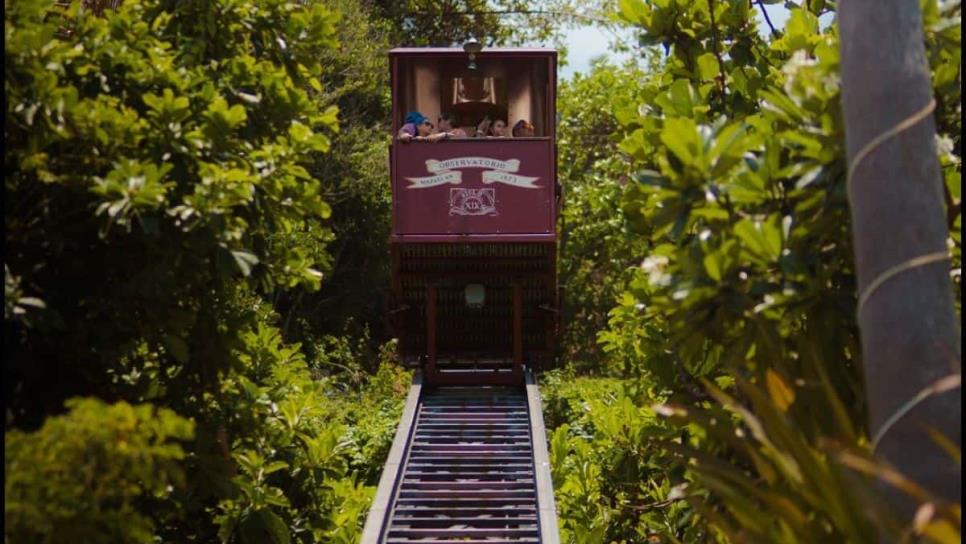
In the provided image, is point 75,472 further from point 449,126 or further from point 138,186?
point 449,126

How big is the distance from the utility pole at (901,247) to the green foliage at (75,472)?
6.69 feet

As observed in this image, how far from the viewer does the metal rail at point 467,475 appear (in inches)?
329

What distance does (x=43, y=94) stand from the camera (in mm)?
4469

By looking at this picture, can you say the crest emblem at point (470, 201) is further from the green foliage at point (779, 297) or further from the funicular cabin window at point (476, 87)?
the green foliage at point (779, 297)

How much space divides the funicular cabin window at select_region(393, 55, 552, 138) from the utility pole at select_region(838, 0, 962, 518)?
10025 millimetres


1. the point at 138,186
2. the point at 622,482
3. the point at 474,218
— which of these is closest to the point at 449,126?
the point at 474,218

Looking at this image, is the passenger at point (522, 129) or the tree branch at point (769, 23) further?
the passenger at point (522, 129)

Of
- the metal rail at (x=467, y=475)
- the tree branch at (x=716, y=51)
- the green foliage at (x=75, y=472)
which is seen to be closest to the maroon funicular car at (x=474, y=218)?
→ the metal rail at (x=467, y=475)

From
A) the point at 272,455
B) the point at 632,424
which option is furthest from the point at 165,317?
the point at 632,424

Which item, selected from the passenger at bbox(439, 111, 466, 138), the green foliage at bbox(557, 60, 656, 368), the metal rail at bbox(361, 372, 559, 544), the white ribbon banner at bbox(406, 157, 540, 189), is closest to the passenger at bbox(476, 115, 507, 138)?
the passenger at bbox(439, 111, 466, 138)

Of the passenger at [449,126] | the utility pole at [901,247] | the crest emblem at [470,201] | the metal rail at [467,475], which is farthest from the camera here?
the passenger at [449,126]

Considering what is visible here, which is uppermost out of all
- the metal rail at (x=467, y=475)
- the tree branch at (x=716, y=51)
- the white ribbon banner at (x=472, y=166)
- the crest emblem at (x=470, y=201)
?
the tree branch at (x=716, y=51)

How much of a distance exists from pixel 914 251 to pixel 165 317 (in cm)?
327

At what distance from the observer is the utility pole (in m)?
2.79
